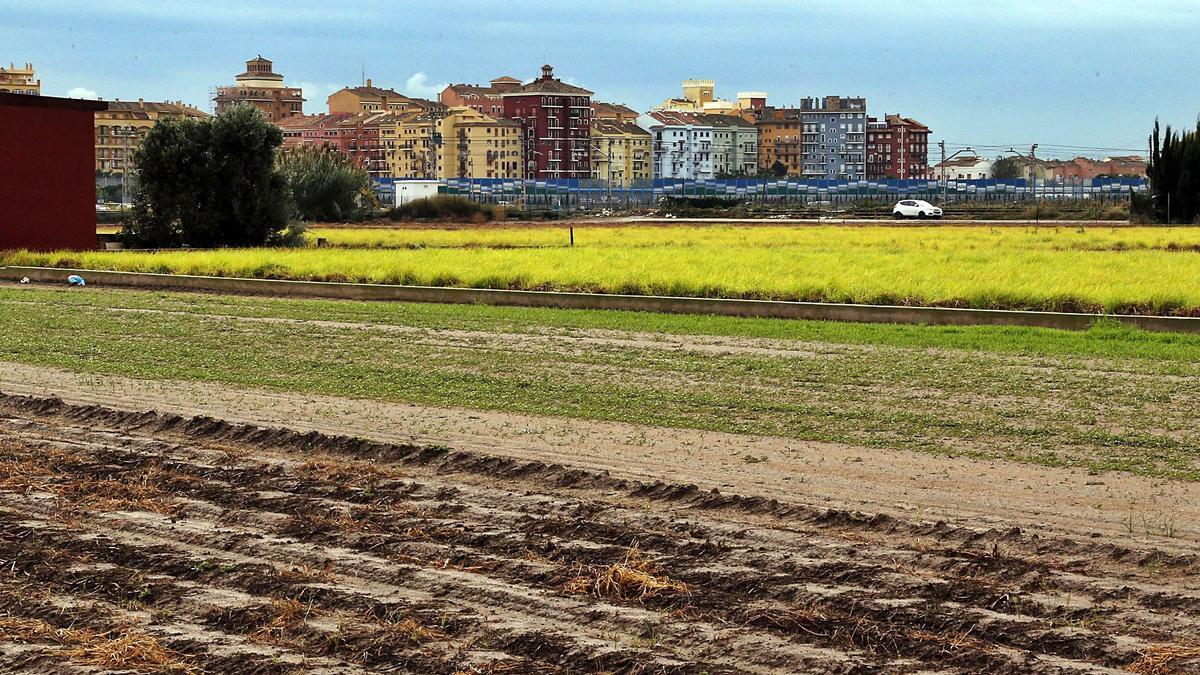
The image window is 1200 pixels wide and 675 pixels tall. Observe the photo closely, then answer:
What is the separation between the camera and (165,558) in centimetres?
745

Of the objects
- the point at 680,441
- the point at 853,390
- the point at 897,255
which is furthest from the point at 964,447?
the point at 897,255

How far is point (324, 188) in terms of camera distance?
74875 mm

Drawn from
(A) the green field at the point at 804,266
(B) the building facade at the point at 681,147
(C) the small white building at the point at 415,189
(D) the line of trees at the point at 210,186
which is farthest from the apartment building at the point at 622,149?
(D) the line of trees at the point at 210,186

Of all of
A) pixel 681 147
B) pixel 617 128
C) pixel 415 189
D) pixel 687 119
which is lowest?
pixel 415 189

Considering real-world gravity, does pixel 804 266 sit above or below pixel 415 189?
below

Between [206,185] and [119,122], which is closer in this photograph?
[206,185]

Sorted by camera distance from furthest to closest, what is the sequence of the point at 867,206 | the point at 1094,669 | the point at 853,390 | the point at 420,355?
the point at 867,206 → the point at 420,355 → the point at 853,390 → the point at 1094,669

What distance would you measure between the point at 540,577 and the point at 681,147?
188851mm

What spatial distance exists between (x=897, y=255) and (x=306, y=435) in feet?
89.2

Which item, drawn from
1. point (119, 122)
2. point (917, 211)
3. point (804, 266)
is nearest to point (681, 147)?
point (119, 122)

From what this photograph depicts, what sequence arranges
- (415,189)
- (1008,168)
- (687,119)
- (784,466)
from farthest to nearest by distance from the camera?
(687,119), (1008,168), (415,189), (784,466)

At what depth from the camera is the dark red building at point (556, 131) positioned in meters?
162

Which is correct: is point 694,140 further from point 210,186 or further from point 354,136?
point 210,186

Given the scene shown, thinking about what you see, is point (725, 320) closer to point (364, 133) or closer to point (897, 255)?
point (897, 255)
